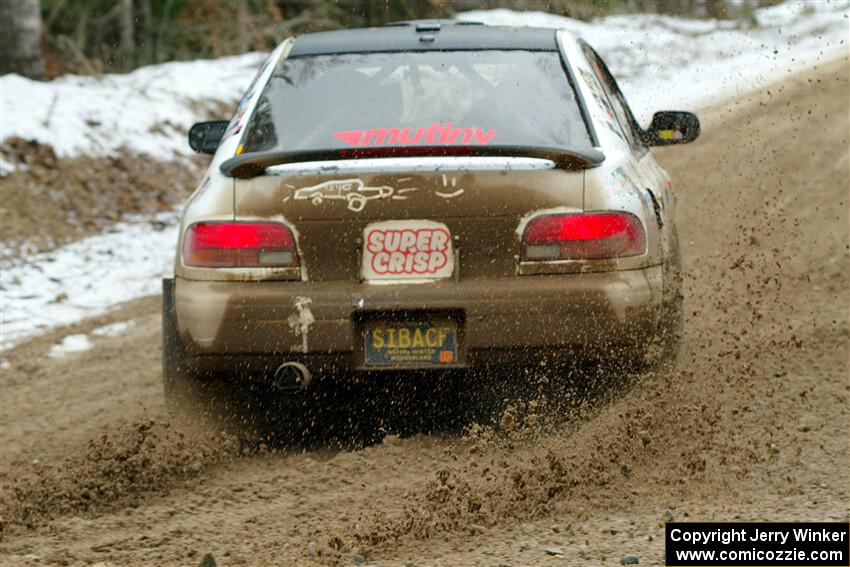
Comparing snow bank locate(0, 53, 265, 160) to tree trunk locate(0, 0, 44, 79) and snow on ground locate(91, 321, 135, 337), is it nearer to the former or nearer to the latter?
tree trunk locate(0, 0, 44, 79)

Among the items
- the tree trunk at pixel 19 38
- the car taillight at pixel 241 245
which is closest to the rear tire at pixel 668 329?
the car taillight at pixel 241 245

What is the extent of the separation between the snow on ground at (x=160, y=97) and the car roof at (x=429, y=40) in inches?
122

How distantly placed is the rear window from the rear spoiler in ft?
0.13

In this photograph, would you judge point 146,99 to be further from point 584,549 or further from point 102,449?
point 584,549

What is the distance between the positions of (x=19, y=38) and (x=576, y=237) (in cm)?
922

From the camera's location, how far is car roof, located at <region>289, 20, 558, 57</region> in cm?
557

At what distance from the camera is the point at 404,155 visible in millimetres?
4734

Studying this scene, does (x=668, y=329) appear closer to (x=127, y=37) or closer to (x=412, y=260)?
(x=412, y=260)

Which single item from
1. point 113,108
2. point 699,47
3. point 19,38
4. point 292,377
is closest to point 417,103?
point 292,377

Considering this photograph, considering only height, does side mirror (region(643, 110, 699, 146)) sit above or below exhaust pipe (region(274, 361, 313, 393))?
above

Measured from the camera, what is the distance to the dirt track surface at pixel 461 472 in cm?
396

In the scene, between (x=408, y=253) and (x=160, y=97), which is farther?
(x=160, y=97)

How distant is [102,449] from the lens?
5.02 m

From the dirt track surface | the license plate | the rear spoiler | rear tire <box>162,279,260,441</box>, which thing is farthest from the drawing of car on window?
the dirt track surface
